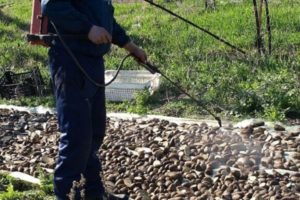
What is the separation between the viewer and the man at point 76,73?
12.2ft

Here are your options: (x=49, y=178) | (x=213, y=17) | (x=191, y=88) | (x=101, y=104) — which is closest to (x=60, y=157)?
(x=101, y=104)

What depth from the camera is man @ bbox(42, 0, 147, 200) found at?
3713 mm

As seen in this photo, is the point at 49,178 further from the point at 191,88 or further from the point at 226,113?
the point at 191,88

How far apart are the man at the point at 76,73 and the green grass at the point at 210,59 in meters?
2.23

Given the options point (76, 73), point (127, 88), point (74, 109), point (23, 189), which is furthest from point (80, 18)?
point (127, 88)

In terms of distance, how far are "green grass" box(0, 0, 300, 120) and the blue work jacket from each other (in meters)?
2.26

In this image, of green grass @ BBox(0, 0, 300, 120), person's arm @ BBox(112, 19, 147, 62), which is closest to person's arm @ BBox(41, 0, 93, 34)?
person's arm @ BBox(112, 19, 147, 62)

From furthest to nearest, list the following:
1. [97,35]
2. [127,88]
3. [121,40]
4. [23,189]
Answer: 1. [127,88]
2. [23,189]
3. [121,40]
4. [97,35]

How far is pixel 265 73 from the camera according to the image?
6.77m

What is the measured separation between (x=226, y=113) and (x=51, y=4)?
9.00ft

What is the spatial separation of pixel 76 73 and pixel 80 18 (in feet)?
1.04

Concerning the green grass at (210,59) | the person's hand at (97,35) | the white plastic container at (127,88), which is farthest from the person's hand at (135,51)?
the white plastic container at (127,88)

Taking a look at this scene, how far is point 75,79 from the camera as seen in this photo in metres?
3.82

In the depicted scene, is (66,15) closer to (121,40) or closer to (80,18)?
(80,18)
